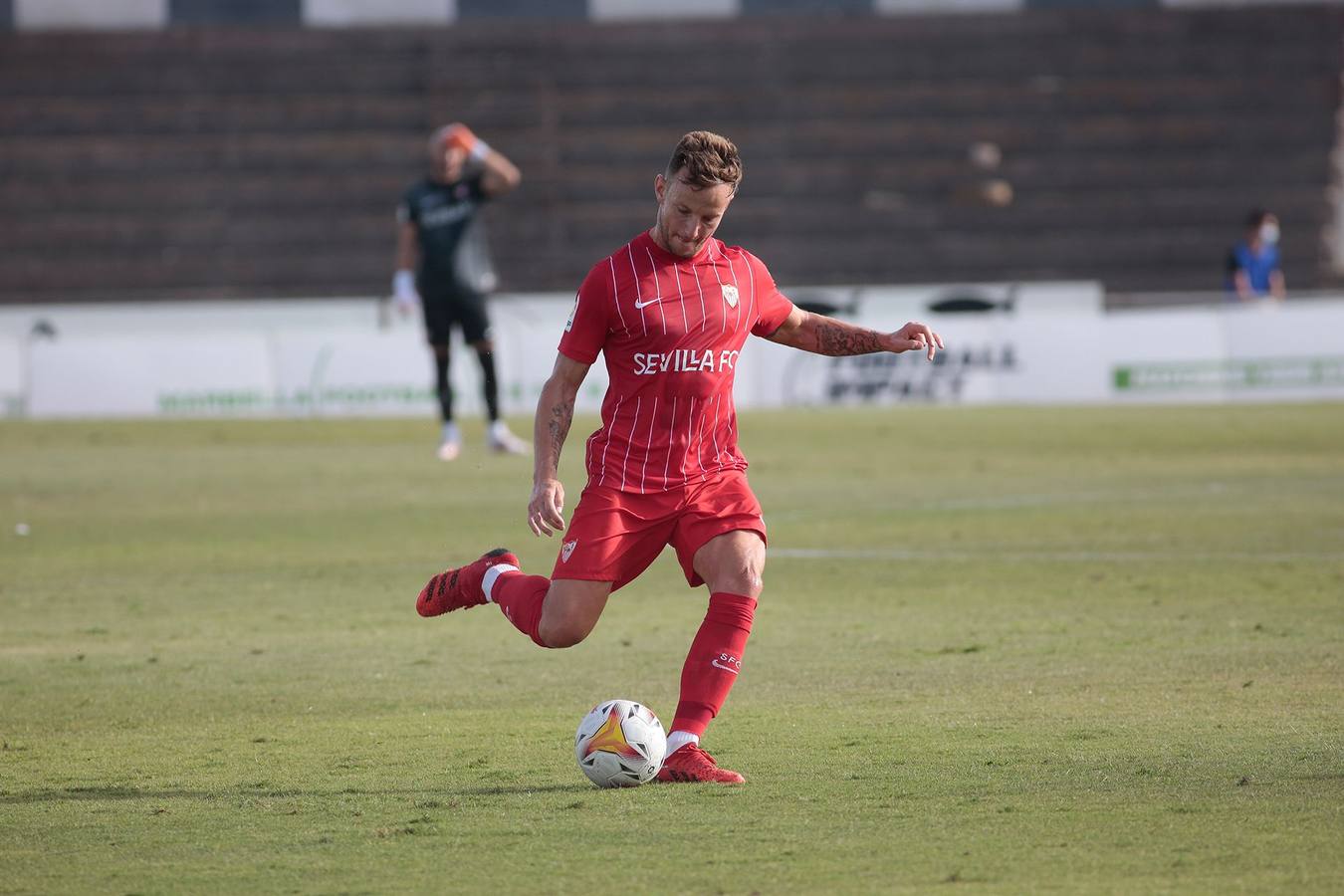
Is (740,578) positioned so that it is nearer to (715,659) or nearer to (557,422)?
(715,659)

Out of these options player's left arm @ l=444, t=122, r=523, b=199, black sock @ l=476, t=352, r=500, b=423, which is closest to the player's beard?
black sock @ l=476, t=352, r=500, b=423

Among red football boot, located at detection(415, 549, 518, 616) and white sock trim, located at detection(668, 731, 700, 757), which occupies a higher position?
red football boot, located at detection(415, 549, 518, 616)

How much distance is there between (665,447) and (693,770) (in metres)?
0.94

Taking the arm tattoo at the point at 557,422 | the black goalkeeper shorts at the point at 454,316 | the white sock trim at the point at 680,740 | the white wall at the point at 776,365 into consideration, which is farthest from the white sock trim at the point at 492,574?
the white wall at the point at 776,365

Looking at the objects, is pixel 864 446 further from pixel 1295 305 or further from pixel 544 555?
pixel 1295 305

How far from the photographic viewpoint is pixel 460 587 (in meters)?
5.98

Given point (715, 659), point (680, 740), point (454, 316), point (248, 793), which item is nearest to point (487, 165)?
point (454, 316)

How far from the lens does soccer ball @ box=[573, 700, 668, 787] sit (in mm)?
5012

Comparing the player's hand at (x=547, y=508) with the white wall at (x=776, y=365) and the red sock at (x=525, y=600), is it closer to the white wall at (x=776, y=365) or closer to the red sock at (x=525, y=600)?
the red sock at (x=525, y=600)

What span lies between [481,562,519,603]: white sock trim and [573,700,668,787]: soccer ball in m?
0.87

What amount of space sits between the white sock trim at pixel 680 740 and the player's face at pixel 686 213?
1359 mm

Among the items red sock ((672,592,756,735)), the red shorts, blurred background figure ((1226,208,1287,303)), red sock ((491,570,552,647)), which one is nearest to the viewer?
red sock ((672,592,756,735))

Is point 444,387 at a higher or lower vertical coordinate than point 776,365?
higher

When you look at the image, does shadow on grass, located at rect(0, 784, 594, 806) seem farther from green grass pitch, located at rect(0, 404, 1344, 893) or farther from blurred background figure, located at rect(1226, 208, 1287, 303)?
blurred background figure, located at rect(1226, 208, 1287, 303)
